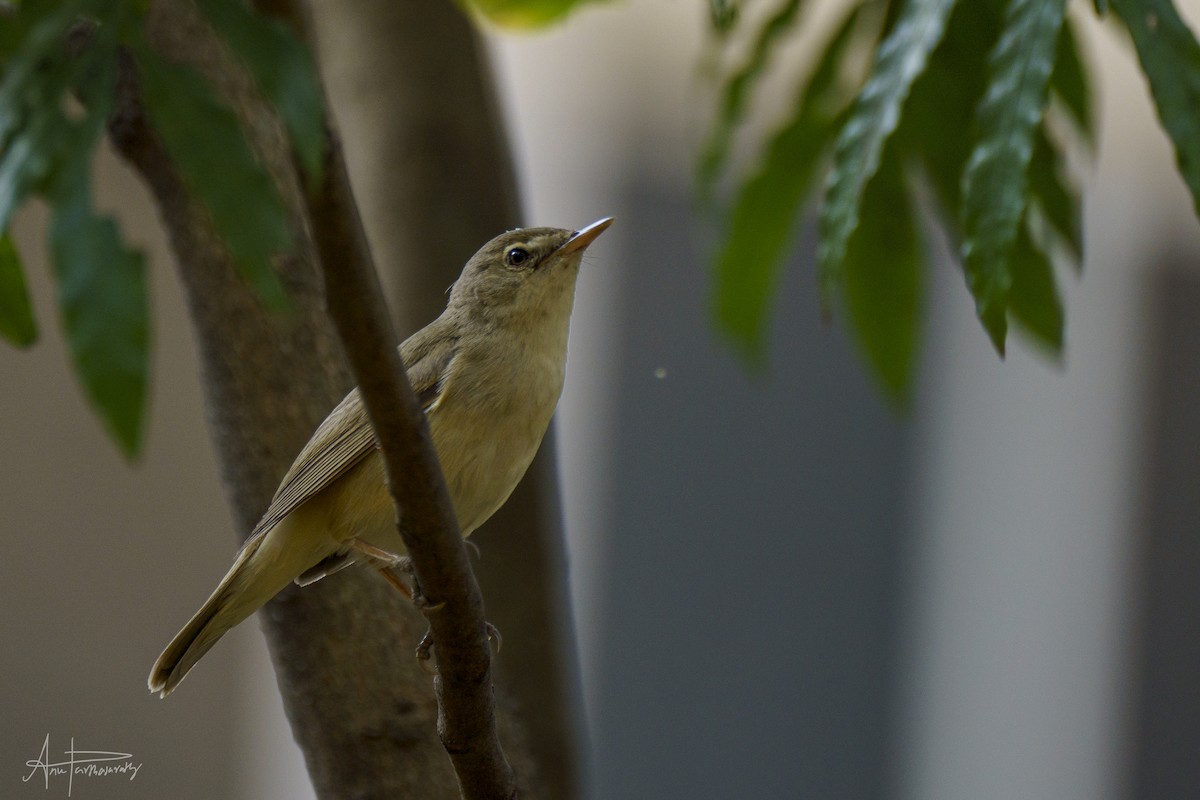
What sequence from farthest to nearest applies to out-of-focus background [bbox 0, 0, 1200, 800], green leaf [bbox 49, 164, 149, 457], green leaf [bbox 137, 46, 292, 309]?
out-of-focus background [bbox 0, 0, 1200, 800], green leaf [bbox 137, 46, 292, 309], green leaf [bbox 49, 164, 149, 457]

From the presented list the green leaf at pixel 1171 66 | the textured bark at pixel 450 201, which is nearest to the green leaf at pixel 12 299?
the green leaf at pixel 1171 66

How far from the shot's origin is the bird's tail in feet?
8.68

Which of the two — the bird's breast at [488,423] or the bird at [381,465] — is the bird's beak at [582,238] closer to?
the bird at [381,465]

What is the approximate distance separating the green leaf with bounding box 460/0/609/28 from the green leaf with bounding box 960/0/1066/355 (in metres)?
1.27

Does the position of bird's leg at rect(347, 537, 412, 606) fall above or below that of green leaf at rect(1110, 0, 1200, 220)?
below

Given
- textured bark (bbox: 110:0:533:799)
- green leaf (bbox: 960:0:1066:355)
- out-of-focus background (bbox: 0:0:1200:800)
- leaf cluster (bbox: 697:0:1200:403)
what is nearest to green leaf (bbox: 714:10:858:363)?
leaf cluster (bbox: 697:0:1200:403)

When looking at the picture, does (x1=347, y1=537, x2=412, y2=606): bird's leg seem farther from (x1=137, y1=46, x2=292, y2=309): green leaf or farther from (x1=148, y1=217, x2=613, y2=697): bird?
(x1=137, y1=46, x2=292, y2=309): green leaf

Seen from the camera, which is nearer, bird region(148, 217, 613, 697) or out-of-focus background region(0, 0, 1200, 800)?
bird region(148, 217, 613, 697)

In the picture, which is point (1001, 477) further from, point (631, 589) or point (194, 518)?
point (194, 518)

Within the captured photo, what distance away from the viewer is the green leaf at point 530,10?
278cm

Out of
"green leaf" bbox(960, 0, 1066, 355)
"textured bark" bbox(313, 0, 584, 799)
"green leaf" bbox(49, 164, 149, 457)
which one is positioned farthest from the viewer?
"textured bark" bbox(313, 0, 584, 799)

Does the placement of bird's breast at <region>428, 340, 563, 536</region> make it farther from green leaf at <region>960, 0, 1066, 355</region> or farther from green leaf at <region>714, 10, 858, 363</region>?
Answer: green leaf at <region>960, 0, 1066, 355</region>

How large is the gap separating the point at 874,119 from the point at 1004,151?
0.68 ft
